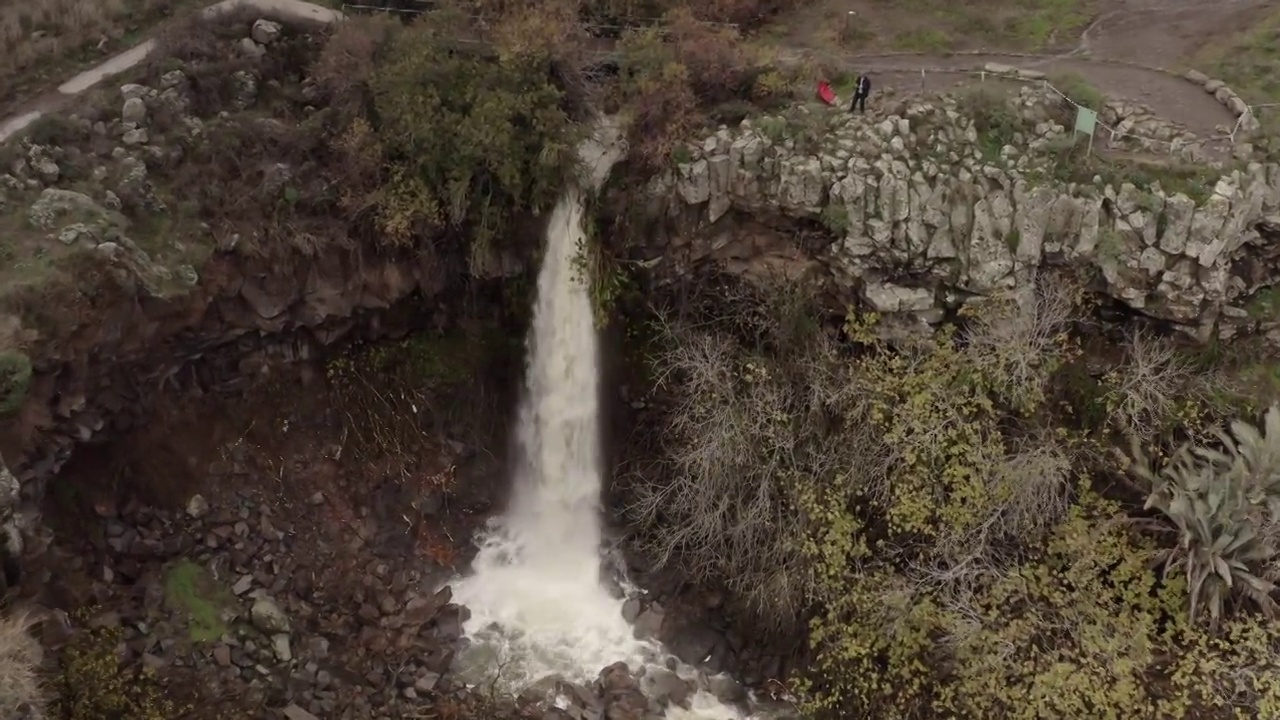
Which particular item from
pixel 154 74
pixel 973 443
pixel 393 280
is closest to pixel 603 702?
pixel 973 443

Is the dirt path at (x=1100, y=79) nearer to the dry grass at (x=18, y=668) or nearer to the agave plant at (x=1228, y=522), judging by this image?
the agave plant at (x=1228, y=522)

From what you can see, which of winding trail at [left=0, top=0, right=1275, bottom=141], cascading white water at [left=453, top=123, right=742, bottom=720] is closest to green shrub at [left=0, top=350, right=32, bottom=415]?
winding trail at [left=0, top=0, right=1275, bottom=141]

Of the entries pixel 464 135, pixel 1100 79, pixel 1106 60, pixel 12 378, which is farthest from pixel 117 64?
pixel 1106 60

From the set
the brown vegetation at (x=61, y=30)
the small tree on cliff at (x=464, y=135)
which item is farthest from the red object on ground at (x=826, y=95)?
the brown vegetation at (x=61, y=30)

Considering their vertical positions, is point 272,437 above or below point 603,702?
above

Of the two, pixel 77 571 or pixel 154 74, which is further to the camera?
pixel 154 74

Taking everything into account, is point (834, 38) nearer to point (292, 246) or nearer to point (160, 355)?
point (292, 246)

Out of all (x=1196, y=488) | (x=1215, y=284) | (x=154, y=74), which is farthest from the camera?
(x=154, y=74)
